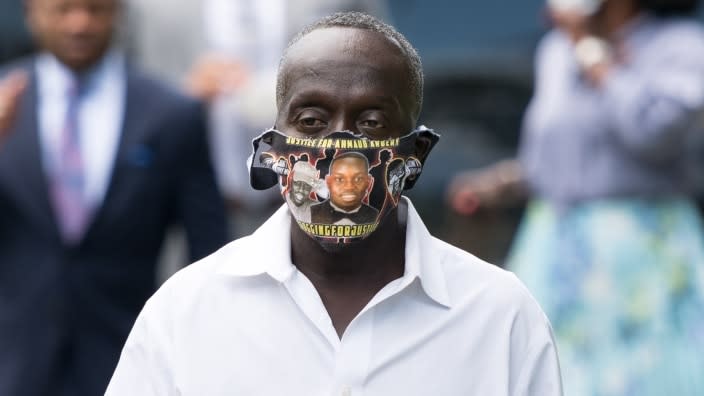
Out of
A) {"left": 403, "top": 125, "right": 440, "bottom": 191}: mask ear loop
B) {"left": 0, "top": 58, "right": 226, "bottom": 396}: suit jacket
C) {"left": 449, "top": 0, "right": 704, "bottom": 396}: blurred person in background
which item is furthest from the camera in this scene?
{"left": 449, "top": 0, "right": 704, "bottom": 396}: blurred person in background

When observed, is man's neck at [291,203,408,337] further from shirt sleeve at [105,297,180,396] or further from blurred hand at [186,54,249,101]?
blurred hand at [186,54,249,101]

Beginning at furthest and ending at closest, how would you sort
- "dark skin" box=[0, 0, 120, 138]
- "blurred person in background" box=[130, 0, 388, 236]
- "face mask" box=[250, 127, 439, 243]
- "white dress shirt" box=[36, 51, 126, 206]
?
"blurred person in background" box=[130, 0, 388, 236], "dark skin" box=[0, 0, 120, 138], "white dress shirt" box=[36, 51, 126, 206], "face mask" box=[250, 127, 439, 243]

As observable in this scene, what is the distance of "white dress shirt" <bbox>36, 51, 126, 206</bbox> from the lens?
213 inches

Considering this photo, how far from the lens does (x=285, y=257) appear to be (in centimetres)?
338

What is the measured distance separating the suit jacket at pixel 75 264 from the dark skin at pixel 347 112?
1.97 m

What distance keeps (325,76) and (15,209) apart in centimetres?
223

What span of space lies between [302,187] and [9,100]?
7.21 feet

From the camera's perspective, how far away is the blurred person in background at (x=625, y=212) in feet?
21.0

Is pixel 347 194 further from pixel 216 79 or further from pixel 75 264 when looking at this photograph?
pixel 216 79

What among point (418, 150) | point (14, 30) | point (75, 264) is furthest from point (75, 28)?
point (14, 30)

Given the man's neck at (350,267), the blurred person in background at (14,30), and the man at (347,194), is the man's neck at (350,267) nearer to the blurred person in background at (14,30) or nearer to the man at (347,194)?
the man at (347,194)

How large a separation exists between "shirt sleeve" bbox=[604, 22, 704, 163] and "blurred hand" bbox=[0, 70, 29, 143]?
7.09 ft

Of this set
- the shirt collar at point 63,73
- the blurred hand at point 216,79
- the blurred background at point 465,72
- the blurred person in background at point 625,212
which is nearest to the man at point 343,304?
the shirt collar at point 63,73

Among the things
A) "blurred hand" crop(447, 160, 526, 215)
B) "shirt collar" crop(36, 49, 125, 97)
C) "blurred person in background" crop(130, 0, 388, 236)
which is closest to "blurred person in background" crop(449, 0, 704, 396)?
"blurred hand" crop(447, 160, 526, 215)
